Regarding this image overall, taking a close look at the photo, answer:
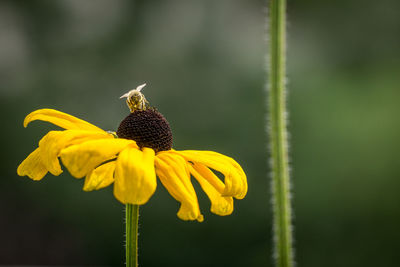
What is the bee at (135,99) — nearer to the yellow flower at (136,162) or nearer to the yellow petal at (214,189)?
the yellow flower at (136,162)

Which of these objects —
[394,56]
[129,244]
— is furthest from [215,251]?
[129,244]

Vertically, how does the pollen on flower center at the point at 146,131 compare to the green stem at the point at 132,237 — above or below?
above

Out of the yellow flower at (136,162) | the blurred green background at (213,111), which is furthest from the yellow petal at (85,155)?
the blurred green background at (213,111)

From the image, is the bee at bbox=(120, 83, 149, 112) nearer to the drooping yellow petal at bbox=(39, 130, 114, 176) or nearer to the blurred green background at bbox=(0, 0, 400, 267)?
the drooping yellow petal at bbox=(39, 130, 114, 176)

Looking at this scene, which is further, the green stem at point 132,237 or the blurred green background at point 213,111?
the blurred green background at point 213,111

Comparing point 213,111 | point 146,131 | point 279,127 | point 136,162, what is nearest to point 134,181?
point 136,162

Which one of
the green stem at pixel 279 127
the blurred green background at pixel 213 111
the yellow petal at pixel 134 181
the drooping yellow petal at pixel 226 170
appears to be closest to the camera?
the yellow petal at pixel 134 181

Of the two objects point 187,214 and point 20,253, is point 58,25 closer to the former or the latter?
point 20,253

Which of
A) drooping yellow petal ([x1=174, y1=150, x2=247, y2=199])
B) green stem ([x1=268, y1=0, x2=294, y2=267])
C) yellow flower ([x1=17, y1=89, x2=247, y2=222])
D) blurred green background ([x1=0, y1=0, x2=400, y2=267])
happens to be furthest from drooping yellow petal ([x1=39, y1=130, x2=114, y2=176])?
blurred green background ([x1=0, y1=0, x2=400, y2=267])
